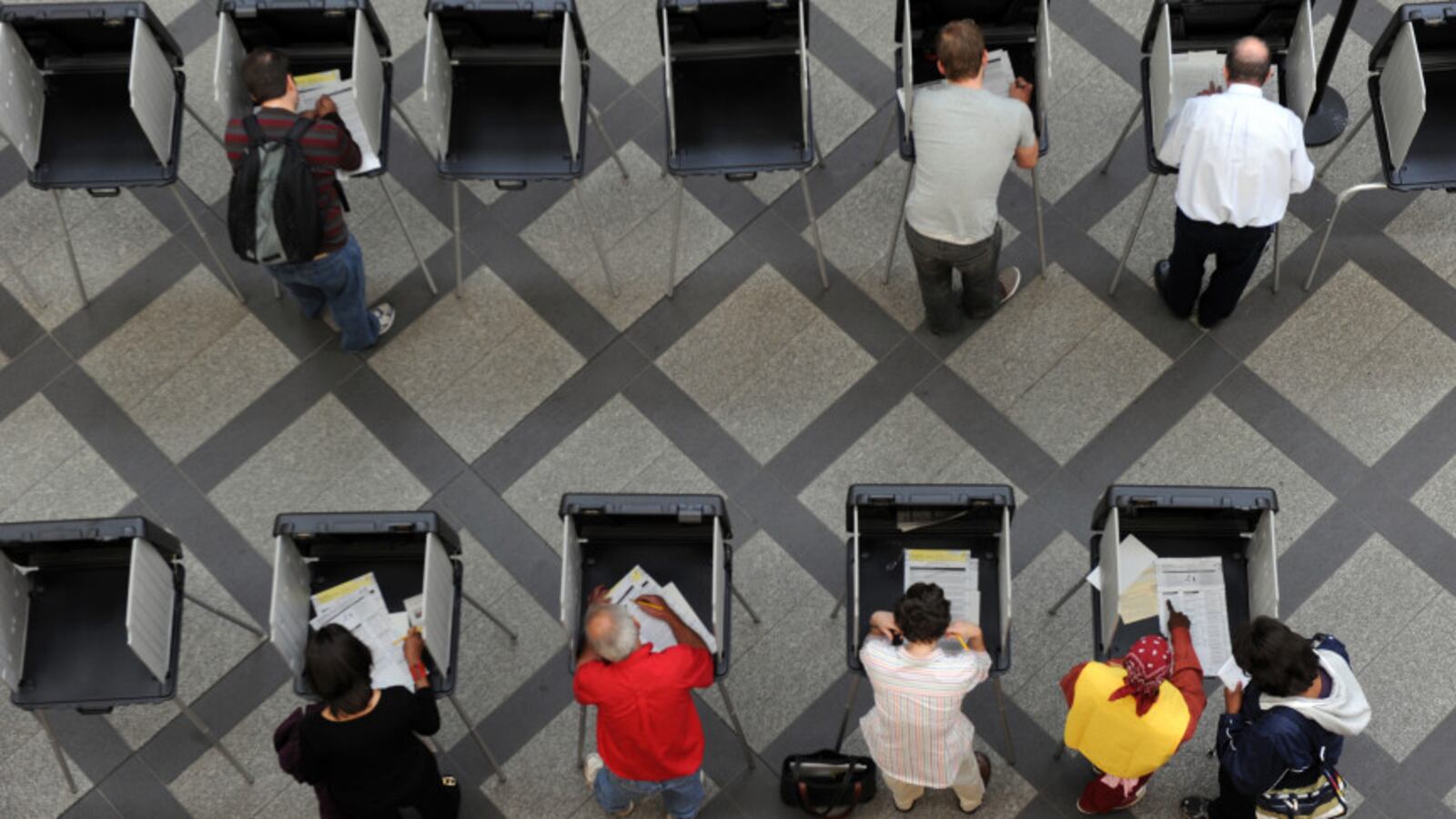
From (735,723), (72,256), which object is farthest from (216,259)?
(735,723)

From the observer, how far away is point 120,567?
4.98 meters

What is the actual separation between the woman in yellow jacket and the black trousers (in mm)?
1429

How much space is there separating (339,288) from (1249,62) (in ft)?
10.4

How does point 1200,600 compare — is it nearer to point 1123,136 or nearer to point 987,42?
point 1123,136

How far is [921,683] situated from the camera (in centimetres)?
436

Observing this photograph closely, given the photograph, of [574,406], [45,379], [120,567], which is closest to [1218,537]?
[574,406]

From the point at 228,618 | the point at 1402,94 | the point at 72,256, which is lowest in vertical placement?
the point at 228,618

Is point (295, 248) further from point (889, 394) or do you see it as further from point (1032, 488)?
point (1032, 488)

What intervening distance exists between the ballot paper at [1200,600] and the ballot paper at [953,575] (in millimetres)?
569

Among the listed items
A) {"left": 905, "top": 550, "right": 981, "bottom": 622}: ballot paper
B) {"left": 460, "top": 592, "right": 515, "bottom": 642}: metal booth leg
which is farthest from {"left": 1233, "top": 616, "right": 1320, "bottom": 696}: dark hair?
{"left": 460, "top": 592, "right": 515, "bottom": 642}: metal booth leg

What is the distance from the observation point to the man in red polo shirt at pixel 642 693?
4.32 m

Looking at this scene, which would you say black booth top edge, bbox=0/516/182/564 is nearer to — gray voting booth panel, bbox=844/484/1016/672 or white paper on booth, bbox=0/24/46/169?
white paper on booth, bbox=0/24/46/169

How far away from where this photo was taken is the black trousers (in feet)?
17.1

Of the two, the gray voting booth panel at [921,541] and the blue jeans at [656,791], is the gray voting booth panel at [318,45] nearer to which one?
the gray voting booth panel at [921,541]
